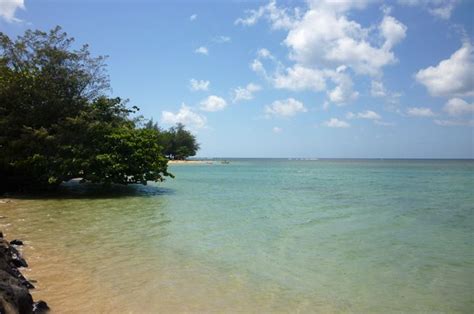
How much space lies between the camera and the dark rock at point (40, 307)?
18.9 ft

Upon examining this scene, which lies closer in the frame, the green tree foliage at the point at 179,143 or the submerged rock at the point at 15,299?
the submerged rock at the point at 15,299

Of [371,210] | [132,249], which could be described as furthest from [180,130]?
[132,249]

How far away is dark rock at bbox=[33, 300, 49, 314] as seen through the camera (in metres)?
5.76

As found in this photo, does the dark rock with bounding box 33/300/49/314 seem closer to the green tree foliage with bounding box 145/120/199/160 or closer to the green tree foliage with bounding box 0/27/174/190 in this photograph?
the green tree foliage with bounding box 0/27/174/190

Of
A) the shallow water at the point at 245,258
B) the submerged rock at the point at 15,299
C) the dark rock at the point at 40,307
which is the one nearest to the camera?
the submerged rock at the point at 15,299

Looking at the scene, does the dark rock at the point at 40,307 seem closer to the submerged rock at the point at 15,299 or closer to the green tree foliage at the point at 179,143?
the submerged rock at the point at 15,299

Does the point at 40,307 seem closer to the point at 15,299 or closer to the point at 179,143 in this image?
the point at 15,299

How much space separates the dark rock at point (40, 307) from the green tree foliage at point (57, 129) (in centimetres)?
1576

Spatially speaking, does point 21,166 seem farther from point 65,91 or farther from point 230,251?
point 230,251

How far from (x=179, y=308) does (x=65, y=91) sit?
65.4 feet

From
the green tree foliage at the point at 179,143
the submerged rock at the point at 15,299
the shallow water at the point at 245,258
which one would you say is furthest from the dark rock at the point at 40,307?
the green tree foliage at the point at 179,143

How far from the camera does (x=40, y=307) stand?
19.2ft

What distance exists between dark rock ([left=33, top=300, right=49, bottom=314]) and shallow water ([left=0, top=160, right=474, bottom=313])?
0.78 ft

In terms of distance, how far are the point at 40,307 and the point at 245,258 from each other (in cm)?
488
